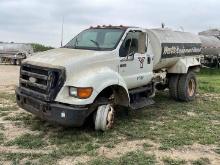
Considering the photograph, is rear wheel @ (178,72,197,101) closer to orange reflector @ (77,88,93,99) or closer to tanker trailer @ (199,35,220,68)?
orange reflector @ (77,88,93,99)

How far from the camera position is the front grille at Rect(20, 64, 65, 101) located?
25.2ft

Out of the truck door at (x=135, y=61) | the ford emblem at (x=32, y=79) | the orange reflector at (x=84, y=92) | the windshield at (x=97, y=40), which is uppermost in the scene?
the windshield at (x=97, y=40)

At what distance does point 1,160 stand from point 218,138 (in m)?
4.09

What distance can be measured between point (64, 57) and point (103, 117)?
1368 mm

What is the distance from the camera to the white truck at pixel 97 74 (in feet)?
25.1

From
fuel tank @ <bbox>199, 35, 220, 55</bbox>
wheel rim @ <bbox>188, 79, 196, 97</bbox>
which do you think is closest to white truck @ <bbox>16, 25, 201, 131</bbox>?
wheel rim @ <bbox>188, 79, 196, 97</bbox>

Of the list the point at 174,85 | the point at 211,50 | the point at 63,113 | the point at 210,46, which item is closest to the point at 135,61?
the point at 63,113

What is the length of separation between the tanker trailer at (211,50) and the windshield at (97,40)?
1369 cm

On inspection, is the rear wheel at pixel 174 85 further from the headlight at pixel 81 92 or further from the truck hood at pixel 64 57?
the headlight at pixel 81 92

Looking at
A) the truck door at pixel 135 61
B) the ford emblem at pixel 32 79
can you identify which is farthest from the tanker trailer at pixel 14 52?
the ford emblem at pixel 32 79

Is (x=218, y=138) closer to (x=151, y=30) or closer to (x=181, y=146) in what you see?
(x=181, y=146)

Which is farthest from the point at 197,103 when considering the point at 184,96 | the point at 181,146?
the point at 181,146

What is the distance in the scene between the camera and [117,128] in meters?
8.63

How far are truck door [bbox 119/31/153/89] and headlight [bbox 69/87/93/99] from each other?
1402 millimetres
